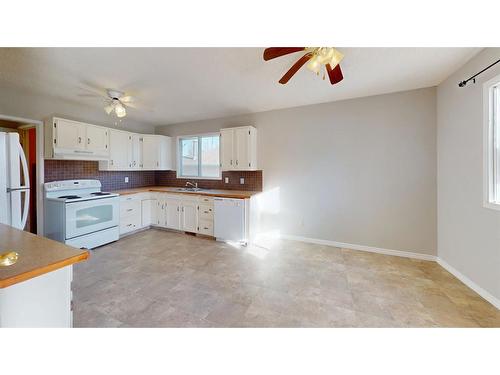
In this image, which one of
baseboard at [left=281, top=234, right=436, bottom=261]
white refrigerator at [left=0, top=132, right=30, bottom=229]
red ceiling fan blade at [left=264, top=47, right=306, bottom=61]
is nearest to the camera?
red ceiling fan blade at [left=264, top=47, right=306, bottom=61]

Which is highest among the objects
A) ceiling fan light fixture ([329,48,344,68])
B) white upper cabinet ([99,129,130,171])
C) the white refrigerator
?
ceiling fan light fixture ([329,48,344,68])

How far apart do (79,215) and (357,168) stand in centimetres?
441

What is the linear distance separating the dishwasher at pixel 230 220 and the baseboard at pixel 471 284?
2748 millimetres

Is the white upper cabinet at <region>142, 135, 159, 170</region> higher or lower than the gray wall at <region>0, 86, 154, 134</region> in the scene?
lower

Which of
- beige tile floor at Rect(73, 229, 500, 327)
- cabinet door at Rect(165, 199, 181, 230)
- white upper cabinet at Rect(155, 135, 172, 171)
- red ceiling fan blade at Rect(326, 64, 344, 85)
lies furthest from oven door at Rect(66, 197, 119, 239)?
red ceiling fan blade at Rect(326, 64, 344, 85)

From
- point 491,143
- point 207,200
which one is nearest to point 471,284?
point 491,143

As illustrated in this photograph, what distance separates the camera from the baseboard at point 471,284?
5.90 ft

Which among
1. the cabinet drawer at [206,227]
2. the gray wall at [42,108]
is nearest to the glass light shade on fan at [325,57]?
the cabinet drawer at [206,227]

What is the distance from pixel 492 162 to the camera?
188 cm

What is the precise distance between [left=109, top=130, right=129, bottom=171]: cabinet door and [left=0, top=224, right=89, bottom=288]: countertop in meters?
2.85

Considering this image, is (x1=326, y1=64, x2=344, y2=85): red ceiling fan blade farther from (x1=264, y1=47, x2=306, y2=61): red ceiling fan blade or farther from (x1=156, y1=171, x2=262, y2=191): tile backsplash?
(x1=156, y1=171, x2=262, y2=191): tile backsplash

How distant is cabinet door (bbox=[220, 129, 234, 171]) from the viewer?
150 inches
